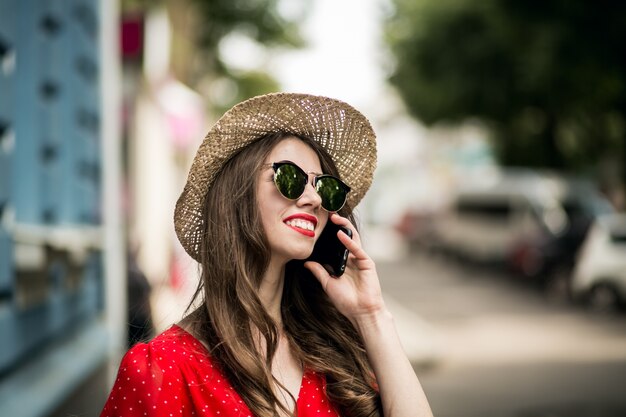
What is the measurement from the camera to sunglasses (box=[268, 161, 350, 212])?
7.55 ft

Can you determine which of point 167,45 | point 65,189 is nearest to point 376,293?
point 65,189

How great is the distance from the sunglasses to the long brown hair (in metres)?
0.08

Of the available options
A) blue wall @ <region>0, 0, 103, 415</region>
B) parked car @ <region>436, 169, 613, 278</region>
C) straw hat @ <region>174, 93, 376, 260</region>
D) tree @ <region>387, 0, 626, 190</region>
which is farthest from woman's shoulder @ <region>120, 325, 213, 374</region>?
parked car @ <region>436, 169, 613, 278</region>

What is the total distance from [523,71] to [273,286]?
702 inches

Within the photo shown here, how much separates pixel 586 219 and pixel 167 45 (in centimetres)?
984

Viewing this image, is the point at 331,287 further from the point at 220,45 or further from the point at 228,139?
the point at 220,45

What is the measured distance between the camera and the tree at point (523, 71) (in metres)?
14.8

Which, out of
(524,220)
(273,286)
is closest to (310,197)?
(273,286)

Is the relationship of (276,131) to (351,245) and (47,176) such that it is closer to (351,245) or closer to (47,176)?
(351,245)

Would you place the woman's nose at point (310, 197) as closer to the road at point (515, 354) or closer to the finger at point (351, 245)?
the finger at point (351, 245)

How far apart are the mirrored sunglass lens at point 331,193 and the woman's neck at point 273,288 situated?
228mm

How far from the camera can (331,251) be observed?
2521mm

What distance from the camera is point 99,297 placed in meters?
7.77

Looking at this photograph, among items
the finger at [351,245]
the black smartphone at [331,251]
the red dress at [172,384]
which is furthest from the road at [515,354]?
the red dress at [172,384]
